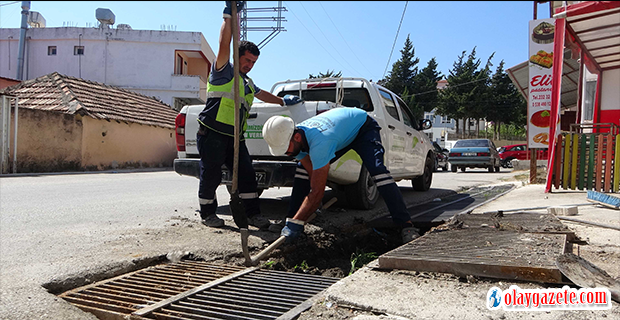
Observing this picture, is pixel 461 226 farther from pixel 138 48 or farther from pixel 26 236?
pixel 138 48

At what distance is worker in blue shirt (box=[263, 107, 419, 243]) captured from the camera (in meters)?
3.66

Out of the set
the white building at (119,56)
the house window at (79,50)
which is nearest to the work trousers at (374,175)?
the white building at (119,56)

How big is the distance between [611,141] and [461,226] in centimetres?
472

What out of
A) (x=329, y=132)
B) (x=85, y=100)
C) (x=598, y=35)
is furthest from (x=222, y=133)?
(x=85, y=100)

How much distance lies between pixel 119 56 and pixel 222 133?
2752 centimetres

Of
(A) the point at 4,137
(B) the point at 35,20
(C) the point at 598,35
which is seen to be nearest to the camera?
(C) the point at 598,35

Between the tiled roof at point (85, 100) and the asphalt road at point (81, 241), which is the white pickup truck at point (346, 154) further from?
the tiled roof at point (85, 100)

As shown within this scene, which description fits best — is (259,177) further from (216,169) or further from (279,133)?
(279,133)

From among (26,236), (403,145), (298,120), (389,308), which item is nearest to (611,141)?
(403,145)

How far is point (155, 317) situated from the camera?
7.98 ft

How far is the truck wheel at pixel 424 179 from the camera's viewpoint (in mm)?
8422

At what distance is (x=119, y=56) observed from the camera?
28891 millimetres

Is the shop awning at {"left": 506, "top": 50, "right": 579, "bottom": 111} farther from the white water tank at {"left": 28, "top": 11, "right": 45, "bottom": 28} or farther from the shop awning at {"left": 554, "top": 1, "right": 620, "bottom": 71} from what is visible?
the white water tank at {"left": 28, "top": 11, "right": 45, "bottom": 28}

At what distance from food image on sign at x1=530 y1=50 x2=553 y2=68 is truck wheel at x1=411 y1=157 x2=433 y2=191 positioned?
4310 millimetres
